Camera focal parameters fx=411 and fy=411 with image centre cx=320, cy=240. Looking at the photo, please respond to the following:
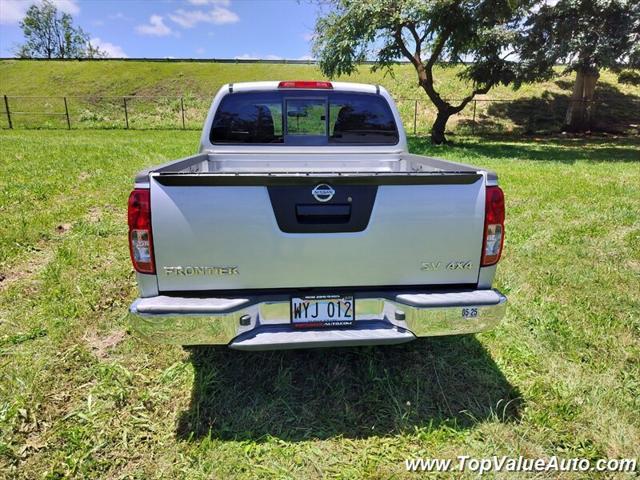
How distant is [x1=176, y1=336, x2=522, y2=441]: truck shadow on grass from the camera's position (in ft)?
8.07

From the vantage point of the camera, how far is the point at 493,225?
2.32 meters

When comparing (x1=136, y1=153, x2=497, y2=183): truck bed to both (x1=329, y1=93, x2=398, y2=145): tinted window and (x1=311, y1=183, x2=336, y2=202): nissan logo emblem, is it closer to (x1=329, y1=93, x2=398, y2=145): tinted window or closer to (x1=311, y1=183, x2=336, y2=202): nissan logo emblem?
(x1=329, y1=93, x2=398, y2=145): tinted window

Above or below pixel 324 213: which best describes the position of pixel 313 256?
below

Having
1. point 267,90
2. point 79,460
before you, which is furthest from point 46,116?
point 79,460

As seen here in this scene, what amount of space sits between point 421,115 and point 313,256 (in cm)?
2406

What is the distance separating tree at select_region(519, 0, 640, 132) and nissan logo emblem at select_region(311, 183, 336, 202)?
58.7 ft

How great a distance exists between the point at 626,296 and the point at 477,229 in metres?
2.60

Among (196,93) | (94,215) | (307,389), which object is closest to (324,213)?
(307,389)

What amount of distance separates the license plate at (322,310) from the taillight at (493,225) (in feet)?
2.68

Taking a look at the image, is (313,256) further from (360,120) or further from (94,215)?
(94,215)

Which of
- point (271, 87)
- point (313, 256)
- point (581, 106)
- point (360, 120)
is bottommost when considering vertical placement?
point (313, 256)

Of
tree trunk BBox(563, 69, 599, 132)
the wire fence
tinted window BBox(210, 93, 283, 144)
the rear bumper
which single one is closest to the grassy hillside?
the wire fence

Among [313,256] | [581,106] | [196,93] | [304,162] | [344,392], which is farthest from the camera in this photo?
[196,93]

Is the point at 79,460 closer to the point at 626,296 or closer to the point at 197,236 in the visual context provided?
the point at 197,236
